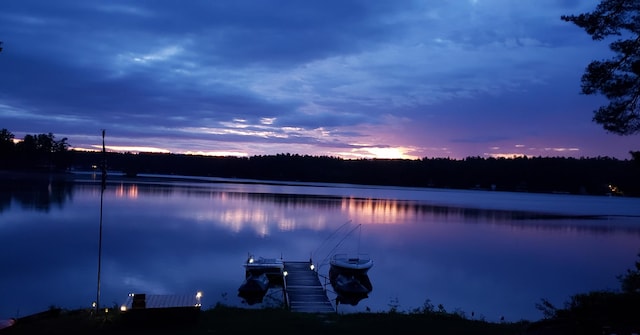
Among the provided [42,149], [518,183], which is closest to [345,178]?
[518,183]

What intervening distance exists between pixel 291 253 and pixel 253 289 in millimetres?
10382

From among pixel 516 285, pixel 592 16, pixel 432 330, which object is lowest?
pixel 516 285

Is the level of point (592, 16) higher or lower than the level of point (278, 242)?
higher

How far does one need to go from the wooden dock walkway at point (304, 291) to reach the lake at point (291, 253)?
3.02ft

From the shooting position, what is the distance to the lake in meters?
20.6

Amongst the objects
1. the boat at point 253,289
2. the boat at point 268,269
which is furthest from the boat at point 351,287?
the boat at point 253,289

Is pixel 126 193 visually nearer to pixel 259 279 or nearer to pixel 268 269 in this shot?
pixel 268 269

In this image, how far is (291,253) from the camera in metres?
31.7

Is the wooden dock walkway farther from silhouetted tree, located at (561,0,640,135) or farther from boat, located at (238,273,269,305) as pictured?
silhouetted tree, located at (561,0,640,135)

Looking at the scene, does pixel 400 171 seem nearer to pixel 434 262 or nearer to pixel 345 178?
pixel 345 178

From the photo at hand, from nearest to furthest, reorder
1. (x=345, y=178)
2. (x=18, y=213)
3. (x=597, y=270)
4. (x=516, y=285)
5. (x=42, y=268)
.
→ (x=42, y=268) < (x=516, y=285) < (x=597, y=270) < (x=18, y=213) < (x=345, y=178)

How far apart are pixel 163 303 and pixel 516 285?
62.8 feet

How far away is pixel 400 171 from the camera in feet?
536

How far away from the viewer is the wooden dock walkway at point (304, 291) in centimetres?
1853
